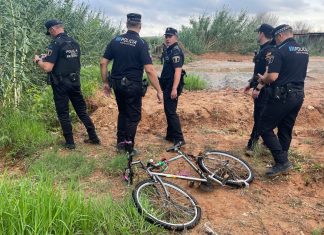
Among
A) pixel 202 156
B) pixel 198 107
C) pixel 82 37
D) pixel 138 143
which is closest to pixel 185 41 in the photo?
pixel 82 37

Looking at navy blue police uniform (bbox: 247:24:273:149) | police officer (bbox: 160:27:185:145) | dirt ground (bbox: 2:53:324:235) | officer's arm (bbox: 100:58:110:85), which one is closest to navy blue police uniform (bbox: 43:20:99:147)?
officer's arm (bbox: 100:58:110:85)

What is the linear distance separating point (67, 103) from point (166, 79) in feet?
5.12

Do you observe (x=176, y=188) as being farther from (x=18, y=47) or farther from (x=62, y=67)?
(x=18, y=47)

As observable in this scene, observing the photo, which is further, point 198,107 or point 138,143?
point 198,107

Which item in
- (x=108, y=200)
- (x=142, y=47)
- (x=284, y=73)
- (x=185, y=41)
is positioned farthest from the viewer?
(x=185, y=41)

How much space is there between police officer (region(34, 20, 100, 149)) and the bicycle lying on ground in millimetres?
1705

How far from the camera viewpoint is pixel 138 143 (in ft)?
20.5

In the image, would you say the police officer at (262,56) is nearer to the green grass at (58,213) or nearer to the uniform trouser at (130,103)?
the uniform trouser at (130,103)

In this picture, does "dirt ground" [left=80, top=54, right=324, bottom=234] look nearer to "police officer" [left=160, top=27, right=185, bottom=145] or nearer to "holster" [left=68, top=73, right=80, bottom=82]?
"police officer" [left=160, top=27, right=185, bottom=145]

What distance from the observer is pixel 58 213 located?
3.03 meters

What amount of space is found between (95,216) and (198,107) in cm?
487

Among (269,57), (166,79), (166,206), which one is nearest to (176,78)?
(166,79)

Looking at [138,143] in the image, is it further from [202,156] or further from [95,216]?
[95,216]

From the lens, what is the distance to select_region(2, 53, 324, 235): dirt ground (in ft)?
13.0
